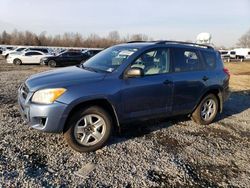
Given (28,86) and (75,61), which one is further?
(75,61)

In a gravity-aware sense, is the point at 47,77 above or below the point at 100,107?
above

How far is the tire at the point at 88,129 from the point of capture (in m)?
4.30

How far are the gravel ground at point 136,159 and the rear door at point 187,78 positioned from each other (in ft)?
1.93

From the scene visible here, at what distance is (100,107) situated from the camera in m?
4.48

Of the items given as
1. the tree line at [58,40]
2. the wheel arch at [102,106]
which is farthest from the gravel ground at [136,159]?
the tree line at [58,40]

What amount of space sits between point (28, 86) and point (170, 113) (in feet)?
8.84

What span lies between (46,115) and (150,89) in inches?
73.5

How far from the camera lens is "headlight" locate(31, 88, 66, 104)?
161 inches

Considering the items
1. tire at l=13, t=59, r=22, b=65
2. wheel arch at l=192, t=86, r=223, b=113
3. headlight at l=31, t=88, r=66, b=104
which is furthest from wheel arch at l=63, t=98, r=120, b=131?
tire at l=13, t=59, r=22, b=65

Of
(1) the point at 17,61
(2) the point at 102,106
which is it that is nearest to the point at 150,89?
(2) the point at 102,106

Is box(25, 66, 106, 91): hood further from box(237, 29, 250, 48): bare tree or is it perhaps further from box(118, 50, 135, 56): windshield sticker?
box(237, 29, 250, 48): bare tree

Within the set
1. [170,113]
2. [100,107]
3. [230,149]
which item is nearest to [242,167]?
[230,149]

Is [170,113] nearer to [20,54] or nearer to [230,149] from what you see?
[230,149]

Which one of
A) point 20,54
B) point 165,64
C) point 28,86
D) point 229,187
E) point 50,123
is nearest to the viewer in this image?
point 229,187
